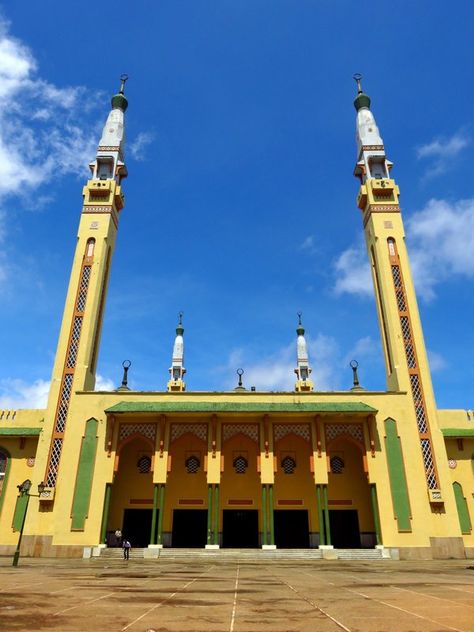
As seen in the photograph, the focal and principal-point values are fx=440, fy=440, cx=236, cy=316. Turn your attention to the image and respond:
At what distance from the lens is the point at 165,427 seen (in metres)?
23.7

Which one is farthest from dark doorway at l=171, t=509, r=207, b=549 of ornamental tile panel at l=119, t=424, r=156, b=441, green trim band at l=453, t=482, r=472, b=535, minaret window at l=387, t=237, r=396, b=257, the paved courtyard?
minaret window at l=387, t=237, r=396, b=257

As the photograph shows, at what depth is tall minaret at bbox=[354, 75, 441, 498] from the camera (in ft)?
80.9

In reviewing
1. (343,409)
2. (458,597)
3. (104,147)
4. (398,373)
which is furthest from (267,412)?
(104,147)

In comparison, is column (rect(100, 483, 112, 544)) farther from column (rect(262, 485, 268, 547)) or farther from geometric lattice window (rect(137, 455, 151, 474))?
column (rect(262, 485, 268, 547))

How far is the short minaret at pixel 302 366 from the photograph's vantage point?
137ft

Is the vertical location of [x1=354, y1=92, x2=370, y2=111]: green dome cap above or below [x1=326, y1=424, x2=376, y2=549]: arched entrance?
above

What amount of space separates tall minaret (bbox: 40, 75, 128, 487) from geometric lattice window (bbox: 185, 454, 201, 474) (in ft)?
23.1

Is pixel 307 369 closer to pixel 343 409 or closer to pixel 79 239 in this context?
pixel 343 409

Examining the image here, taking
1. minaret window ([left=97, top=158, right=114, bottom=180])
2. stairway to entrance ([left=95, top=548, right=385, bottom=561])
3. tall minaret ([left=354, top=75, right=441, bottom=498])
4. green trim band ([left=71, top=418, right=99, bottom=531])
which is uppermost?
minaret window ([left=97, top=158, right=114, bottom=180])

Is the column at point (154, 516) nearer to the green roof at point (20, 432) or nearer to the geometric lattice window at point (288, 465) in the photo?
the geometric lattice window at point (288, 465)

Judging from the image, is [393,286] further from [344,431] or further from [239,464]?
[239,464]

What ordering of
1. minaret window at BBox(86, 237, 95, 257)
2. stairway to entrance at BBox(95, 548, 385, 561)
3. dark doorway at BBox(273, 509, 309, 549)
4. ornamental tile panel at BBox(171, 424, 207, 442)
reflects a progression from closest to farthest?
stairway to entrance at BBox(95, 548, 385, 561), ornamental tile panel at BBox(171, 424, 207, 442), dark doorway at BBox(273, 509, 309, 549), minaret window at BBox(86, 237, 95, 257)

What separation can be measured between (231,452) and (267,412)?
160 inches

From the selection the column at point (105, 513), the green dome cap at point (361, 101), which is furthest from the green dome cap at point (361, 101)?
the column at point (105, 513)
